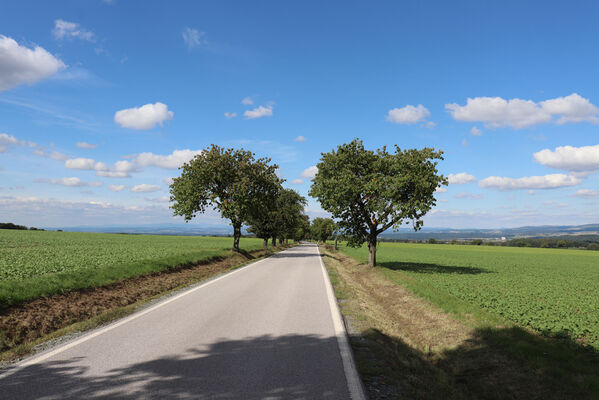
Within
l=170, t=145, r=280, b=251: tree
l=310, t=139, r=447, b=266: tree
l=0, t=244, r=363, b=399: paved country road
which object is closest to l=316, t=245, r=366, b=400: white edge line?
l=0, t=244, r=363, b=399: paved country road

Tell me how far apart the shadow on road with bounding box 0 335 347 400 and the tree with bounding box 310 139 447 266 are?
659 inches

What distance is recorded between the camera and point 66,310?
30.1 ft

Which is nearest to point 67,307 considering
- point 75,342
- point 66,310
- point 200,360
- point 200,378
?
point 66,310

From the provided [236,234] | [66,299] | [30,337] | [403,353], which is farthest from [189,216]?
[403,353]

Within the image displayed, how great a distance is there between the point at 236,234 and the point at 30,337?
27.1m

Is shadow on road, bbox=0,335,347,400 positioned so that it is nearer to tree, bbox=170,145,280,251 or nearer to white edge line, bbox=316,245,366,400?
white edge line, bbox=316,245,366,400

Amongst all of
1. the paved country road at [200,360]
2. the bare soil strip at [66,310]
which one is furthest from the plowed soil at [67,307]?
the paved country road at [200,360]

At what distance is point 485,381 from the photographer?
630cm

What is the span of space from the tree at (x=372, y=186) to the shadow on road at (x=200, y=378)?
1673 cm

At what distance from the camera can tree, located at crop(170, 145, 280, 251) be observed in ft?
107

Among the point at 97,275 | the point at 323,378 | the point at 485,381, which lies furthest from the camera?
the point at 97,275

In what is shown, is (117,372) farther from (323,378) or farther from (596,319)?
(596,319)

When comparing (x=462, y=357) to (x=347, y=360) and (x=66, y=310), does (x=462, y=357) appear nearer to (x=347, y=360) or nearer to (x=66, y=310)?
(x=347, y=360)

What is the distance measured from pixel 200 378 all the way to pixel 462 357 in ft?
19.2
